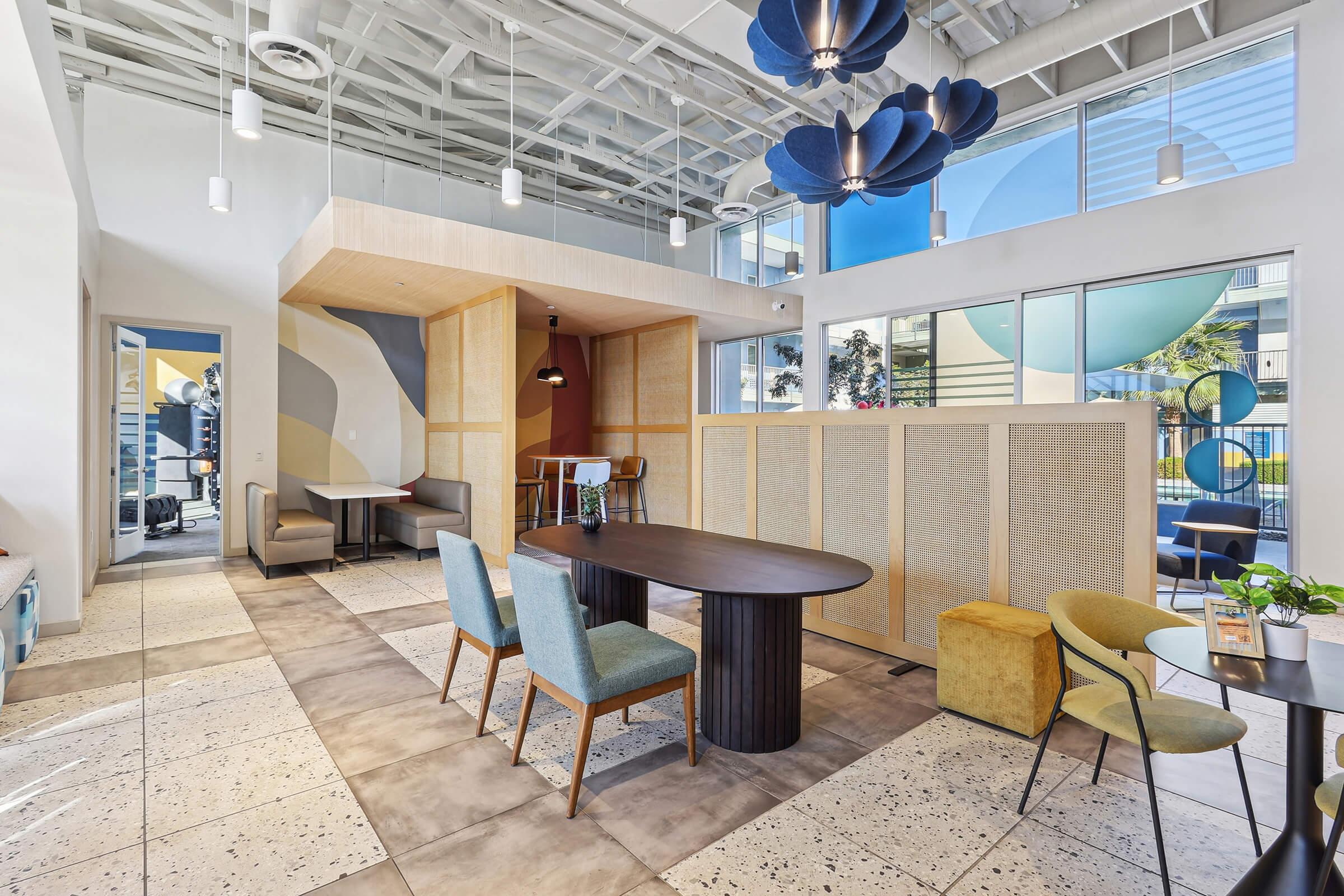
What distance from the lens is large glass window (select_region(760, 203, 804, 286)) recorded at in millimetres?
8773

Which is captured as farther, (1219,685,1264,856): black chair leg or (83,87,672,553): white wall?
(83,87,672,553): white wall

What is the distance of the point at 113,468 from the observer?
624cm

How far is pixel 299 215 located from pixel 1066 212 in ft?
26.1

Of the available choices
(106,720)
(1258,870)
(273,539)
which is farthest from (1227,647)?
(273,539)

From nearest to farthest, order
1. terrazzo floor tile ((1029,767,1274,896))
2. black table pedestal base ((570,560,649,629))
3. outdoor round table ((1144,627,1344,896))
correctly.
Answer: outdoor round table ((1144,627,1344,896)), terrazzo floor tile ((1029,767,1274,896)), black table pedestal base ((570,560,649,629))

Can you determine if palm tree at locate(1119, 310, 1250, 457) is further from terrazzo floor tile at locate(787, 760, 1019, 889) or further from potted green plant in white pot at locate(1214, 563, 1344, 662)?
terrazzo floor tile at locate(787, 760, 1019, 889)

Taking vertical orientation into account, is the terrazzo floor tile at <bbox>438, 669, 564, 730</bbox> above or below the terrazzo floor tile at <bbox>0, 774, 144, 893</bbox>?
above

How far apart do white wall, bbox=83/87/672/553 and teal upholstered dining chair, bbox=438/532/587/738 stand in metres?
5.30

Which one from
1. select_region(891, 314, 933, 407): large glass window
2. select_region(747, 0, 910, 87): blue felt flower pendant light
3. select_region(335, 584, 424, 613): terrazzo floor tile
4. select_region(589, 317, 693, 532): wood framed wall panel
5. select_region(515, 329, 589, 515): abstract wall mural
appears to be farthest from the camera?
select_region(515, 329, 589, 515): abstract wall mural

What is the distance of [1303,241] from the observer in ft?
16.1

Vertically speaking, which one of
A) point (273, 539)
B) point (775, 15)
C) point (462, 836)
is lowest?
point (462, 836)

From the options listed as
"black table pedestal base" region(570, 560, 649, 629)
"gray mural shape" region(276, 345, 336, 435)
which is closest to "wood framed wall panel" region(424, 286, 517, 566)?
"gray mural shape" region(276, 345, 336, 435)

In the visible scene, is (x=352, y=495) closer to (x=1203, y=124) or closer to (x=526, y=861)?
(x=526, y=861)

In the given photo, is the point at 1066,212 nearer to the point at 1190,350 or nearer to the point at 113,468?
the point at 1190,350
